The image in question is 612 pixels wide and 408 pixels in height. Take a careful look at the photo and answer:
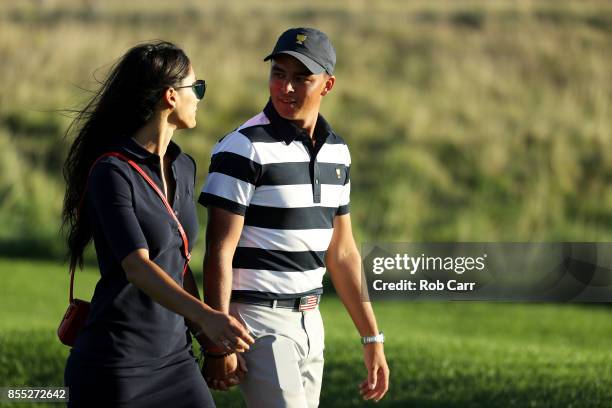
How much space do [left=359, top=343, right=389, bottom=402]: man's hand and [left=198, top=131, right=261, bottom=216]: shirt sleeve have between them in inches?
37.6

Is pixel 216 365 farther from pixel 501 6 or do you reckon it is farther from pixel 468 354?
pixel 501 6

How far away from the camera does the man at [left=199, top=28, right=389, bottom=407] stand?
466 cm

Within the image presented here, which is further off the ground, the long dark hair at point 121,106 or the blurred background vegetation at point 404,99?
the blurred background vegetation at point 404,99

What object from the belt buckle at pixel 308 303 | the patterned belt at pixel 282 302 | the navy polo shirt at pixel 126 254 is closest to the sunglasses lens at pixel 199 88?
the navy polo shirt at pixel 126 254

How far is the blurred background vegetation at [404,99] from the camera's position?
23234mm

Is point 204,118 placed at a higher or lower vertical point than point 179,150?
higher

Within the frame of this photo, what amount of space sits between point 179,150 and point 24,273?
15.1m

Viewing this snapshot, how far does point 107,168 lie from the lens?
412 cm

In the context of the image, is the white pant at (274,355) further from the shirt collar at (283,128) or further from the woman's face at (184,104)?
the woman's face at (184,104)

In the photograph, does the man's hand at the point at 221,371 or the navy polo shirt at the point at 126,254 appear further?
the man's hand at the point at 221,371

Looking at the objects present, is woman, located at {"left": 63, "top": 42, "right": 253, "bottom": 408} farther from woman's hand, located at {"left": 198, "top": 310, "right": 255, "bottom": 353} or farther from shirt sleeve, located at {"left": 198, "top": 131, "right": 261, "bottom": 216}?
shirt sleeve, located at {"left": 198, "top": 131, "right": 261, "bottom": 216}

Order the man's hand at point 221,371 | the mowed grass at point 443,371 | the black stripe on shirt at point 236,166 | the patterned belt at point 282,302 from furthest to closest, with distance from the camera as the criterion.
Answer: the mowed grass at point 443,371
the patterned belt at point 282,302
the black stripe on shirt at point 236,166
the man's hand at point 221,371

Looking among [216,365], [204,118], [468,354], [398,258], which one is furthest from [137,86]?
[204,118]

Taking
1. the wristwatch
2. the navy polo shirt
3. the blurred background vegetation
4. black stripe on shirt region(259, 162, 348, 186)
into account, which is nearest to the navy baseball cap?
black stripe on shirt region(259, 162, 348, 186)
